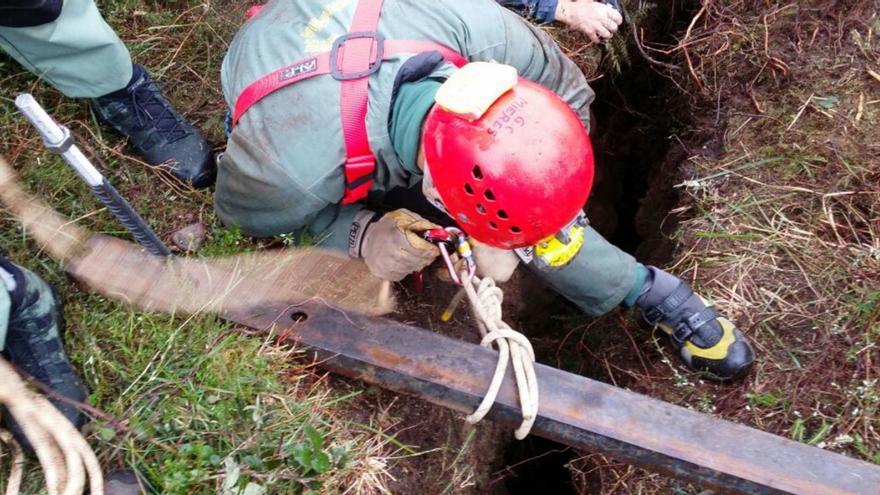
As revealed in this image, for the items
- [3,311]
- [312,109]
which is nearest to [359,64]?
[312,109]

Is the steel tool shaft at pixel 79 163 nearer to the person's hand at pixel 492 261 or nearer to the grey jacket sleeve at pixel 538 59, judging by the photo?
the person's hand at pixel 492 261

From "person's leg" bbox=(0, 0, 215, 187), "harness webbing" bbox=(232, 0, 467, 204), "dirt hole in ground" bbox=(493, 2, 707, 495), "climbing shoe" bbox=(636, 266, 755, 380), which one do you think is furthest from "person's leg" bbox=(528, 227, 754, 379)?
"person's leg" bbox=(0, 0, 215, 187)

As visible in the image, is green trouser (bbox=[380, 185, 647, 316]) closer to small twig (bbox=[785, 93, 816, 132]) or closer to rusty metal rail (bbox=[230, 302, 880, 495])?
rusty metal rail (bbox=[230, 302, 880, 495])

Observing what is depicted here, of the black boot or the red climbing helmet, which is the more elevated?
the red climbing helmet

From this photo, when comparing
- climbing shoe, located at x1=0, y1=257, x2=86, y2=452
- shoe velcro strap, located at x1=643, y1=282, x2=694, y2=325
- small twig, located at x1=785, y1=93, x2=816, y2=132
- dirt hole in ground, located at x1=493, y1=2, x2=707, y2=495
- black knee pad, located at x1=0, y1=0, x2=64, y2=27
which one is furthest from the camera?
dirt hole in ground, located at x1=493, y1=2, x2=707, y2=495

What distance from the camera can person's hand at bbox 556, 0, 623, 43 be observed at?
3496mm

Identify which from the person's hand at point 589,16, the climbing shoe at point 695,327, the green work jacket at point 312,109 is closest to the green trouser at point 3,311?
the green work jacket at point 312,109

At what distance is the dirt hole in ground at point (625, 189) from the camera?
366cm

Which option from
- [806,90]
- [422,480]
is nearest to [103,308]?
[422,480]

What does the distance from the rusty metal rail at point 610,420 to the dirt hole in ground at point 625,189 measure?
0.87 m

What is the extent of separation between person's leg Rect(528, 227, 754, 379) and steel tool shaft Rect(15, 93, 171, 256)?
1.39m

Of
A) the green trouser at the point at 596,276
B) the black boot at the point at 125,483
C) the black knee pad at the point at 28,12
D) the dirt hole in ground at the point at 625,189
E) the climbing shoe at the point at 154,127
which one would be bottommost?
the dirt hole in ground at the point at 625,189

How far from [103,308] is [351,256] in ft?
2.89

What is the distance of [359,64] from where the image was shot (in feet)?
Result: 7.79
